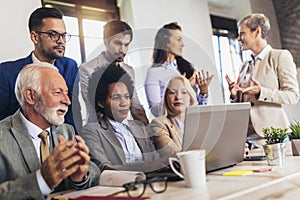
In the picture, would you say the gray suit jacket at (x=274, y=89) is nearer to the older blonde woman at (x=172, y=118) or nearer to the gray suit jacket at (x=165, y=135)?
the older blonde woman at (x=172, y=118)

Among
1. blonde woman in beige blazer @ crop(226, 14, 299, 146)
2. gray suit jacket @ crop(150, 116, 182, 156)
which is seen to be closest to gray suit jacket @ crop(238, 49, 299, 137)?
blonde woman in beige blazer @ crop(226, 14, 299, 146)

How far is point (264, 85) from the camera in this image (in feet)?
8.52

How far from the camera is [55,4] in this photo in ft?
5.94

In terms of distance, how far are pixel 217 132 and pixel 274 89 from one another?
128 centimetres

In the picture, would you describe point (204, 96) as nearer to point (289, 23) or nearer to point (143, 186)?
point (143, 186)

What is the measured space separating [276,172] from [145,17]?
4.11 ft

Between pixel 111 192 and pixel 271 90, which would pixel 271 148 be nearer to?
pixel 111 192

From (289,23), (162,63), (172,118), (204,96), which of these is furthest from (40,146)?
(289,23)

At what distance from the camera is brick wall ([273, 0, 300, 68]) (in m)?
3.73

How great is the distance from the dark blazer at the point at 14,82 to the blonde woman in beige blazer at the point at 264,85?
1230 millimetres

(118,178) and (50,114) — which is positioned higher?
(50,114)

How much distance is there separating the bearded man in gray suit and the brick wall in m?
2.75

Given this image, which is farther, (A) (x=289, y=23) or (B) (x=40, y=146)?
(A) (x=289, y=23)

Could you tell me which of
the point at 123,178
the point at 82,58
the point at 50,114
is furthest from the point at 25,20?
the point at 123,178
